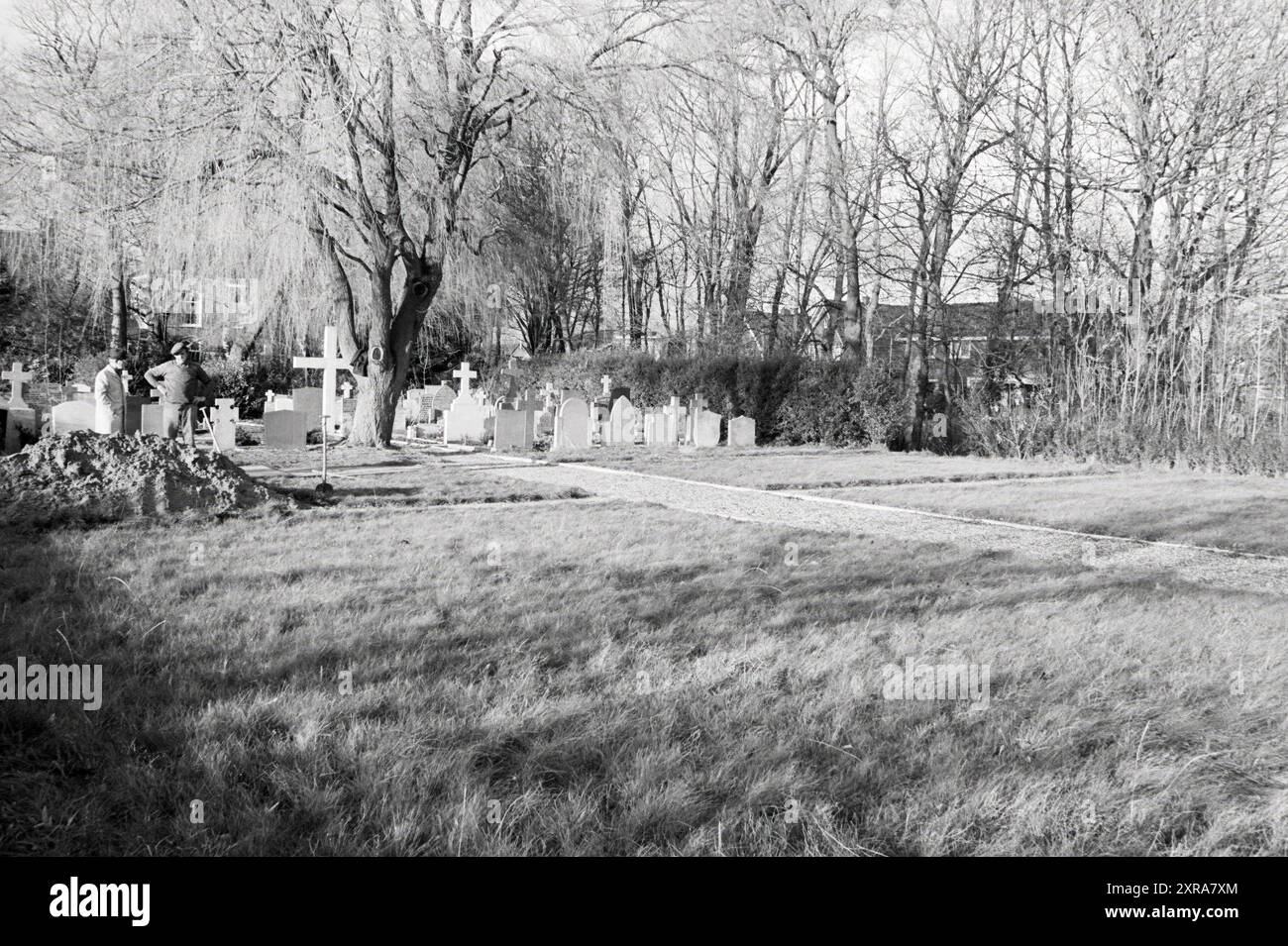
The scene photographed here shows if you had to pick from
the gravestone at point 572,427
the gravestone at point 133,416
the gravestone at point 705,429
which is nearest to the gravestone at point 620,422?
the gravestone at point 705,429

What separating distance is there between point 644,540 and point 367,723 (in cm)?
416

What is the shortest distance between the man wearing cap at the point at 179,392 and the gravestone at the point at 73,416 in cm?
125

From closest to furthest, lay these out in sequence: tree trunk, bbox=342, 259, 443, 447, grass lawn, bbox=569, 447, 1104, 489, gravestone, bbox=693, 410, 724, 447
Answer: grass lawn, bbox=569, 447, 1104, 489, tree trunk, bbox=342, 259, 443, 447, gravestone, bbox=693, 410, 724, 447

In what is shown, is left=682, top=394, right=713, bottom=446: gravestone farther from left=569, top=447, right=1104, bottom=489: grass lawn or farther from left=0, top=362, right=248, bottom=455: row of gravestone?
left=0, top=362, right=248, bottom=455: row of gravestone

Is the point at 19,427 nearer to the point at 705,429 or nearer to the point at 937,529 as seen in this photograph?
the point at 705,429

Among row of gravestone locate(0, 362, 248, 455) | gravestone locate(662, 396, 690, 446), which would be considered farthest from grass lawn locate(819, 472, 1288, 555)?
row of gravestone locate(0, 362, 248, 455)

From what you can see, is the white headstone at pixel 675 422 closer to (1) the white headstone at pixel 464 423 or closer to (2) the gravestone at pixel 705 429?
(2) the gravestone at pixel 705 429

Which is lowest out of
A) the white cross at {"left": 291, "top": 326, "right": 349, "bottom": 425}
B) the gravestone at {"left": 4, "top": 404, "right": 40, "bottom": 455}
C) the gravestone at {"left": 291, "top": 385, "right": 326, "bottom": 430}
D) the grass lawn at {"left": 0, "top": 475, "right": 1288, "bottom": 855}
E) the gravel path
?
the grass lawn at {"left": 0, "top": 475, "right": 1288, "bottom": 855}

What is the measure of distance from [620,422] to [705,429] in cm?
165

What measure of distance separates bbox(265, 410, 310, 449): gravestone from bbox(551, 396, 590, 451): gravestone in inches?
165

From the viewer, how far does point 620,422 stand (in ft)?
61.9

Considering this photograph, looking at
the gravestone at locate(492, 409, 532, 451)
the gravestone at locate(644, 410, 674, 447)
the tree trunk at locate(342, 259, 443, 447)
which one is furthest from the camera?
the gravestone at locate(644, 410, 674, 447)

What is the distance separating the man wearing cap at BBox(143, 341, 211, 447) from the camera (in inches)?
504
